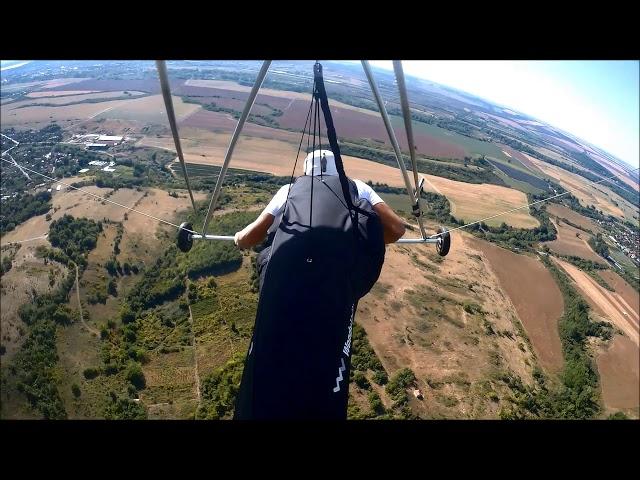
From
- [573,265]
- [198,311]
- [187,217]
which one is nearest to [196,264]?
[198,311]

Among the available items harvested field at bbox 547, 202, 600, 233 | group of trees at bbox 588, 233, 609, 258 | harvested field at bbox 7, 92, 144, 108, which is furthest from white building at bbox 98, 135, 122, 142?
group of trees at bbox 588, 233, 609, 258

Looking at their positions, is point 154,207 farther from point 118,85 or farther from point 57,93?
point 118,85

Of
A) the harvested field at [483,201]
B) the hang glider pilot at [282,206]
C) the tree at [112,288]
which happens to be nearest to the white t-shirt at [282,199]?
the hang glider pilot at [282,206]

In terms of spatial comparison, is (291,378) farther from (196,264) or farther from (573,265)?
(573,265)

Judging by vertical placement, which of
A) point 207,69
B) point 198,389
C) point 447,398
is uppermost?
point 207,69

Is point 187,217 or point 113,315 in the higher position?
point 187,217

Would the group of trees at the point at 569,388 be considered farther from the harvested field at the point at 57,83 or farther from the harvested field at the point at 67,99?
the harvested field at the point at 57,83
